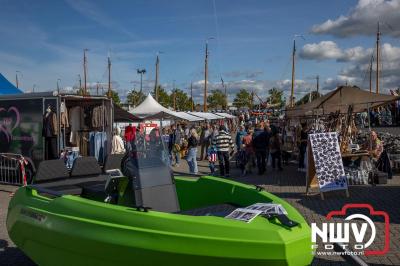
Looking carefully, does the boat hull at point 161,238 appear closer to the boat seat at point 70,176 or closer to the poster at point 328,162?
the boat seat at point 70,176

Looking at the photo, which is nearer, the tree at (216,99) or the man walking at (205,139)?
the man walking at (205,139)

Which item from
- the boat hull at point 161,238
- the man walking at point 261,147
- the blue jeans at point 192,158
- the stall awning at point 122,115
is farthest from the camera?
the stall awning at point 122,115

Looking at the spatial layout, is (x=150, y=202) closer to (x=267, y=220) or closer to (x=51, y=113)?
(x=267, y=220)

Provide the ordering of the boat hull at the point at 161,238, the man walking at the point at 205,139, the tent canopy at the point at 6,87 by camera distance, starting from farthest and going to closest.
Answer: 1. the man walking at the point at 205,139
2. the tent canopy at the point at 6,87
3. the boat hull at the point at 161,238

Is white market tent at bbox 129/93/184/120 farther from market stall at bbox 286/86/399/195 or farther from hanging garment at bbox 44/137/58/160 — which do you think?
hanging garment at bbox 44/137/58/160

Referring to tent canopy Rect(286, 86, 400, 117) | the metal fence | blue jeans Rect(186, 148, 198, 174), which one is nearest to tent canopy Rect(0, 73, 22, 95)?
the metal fence

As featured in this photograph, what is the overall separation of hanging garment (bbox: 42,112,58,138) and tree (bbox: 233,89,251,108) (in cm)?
9359

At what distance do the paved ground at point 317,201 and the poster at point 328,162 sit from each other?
332mm

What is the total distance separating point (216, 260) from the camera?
11.4 ft

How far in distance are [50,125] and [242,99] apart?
97.1 meters

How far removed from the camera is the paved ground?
18.2ft

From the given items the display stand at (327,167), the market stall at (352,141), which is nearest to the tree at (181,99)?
the market stall at (352,141)

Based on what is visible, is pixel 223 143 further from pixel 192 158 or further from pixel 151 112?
pixel 151 112

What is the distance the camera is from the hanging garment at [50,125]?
37.8 ft
